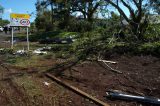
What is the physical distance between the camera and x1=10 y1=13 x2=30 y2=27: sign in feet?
67.7

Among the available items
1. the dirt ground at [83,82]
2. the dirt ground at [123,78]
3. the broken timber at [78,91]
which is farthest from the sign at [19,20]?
the broken timber at [78,91]

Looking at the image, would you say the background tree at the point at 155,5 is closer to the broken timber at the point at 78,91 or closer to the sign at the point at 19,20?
the sign at the point at 19,20

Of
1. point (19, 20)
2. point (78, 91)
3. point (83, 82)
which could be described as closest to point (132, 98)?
point (78, 91)

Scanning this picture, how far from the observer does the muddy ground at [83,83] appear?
29.9 feet

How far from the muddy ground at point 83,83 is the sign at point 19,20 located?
6.68 meters

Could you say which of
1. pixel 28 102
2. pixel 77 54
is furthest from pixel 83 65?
pixel 28 102

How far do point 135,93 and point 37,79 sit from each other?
3.88 m

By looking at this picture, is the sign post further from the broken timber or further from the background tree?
the broken timber

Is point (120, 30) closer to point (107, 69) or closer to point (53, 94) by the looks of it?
point (107, 69)

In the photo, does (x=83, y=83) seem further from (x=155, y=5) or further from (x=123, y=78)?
(x=155, y=5)

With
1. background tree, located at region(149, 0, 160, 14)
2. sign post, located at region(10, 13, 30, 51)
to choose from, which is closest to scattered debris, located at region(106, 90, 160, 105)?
sign post, located at region(10, 13, 30, 51)

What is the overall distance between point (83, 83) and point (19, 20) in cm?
1104

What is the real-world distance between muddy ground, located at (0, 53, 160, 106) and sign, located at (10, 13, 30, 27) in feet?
21.9

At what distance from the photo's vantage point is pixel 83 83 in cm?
1109
